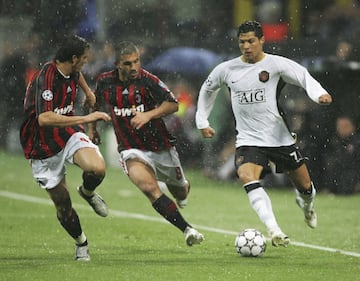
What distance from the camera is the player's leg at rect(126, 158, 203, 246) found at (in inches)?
476

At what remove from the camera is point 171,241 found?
45.2 ft

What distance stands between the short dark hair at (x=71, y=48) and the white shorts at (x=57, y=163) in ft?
2.51

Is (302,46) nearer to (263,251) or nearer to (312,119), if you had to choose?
(312,119)

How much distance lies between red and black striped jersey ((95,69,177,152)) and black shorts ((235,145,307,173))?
36.1 inches

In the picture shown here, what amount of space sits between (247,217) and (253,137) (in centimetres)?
431

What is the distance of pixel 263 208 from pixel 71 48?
2.43 meters

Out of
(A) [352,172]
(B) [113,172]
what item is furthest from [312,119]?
(B) [113,172]

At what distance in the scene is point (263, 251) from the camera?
12109 mm

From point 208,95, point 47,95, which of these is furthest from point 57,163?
point 208,95

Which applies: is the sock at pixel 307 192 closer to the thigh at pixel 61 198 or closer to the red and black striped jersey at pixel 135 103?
the red and black striped jersey at pixel 135 103

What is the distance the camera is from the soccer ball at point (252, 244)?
12.0 m

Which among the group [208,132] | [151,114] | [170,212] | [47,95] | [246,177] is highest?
[47,95]

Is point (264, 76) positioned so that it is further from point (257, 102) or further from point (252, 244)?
point (252, 244)

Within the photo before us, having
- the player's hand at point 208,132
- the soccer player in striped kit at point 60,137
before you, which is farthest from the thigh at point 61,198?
the player's hand at point 208,132
